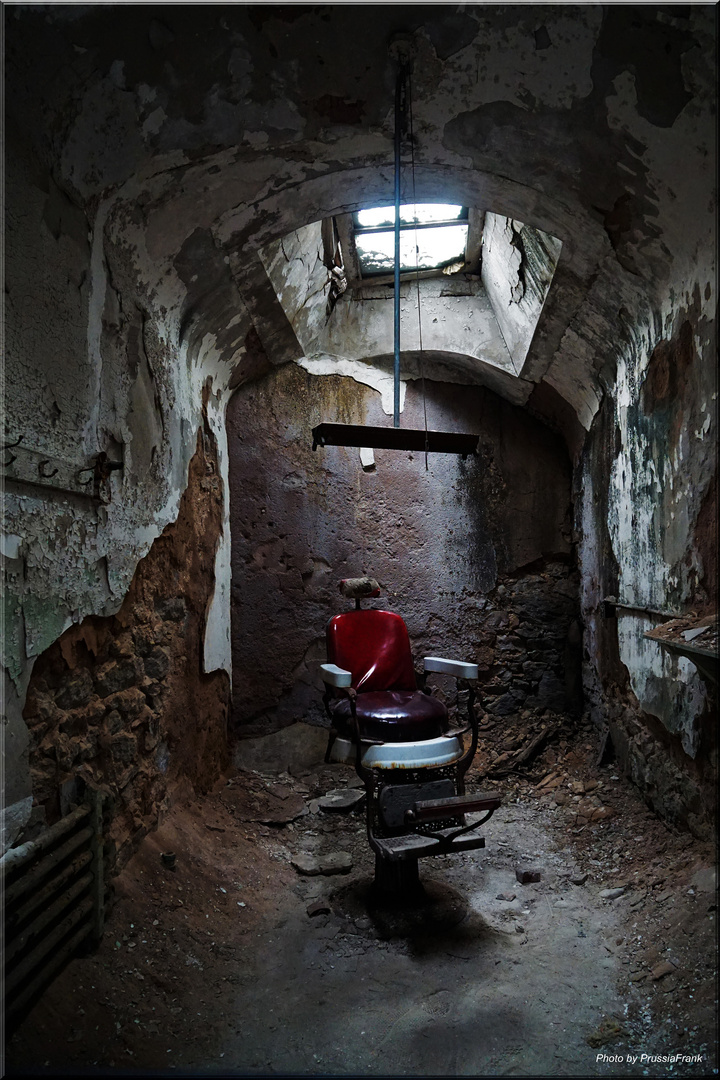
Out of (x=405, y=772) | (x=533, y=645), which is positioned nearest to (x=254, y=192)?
(x=405, y=772)

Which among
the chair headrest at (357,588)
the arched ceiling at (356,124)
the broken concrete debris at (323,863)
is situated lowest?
the broken concrete debris at (323,863)

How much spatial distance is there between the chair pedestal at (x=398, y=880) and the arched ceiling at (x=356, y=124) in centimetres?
245

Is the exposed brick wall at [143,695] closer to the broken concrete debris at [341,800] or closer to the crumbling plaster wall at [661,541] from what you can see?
the broken concrete debris at [341,800]

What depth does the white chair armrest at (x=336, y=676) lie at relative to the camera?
2.79 m

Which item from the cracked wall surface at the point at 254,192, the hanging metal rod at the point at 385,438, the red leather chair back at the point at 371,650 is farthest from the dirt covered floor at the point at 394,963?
the hanging metal rod at the point at 385,438

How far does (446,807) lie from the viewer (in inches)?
97.3

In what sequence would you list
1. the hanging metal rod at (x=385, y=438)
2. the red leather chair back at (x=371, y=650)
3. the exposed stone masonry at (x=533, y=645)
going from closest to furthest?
the hanging metal rod at (x=385, y=438), the red leather chair back at (x=371, y=650), the exposed stone masonry at (x=533, y=645)

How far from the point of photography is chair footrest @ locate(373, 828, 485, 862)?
2.43 m

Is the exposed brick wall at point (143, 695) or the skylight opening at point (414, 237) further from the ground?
the skylight opening at point (414, 237)

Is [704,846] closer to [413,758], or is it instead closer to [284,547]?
[413,758]

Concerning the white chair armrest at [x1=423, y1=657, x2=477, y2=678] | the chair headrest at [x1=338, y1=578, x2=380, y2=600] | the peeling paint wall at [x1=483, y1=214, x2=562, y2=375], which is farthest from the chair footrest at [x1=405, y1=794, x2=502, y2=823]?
the peeling paint wall at [x1=483, y1=214, x2=562, y2=375]

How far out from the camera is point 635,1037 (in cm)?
182

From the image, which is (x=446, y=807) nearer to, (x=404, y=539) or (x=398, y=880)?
(x=398, y=880)

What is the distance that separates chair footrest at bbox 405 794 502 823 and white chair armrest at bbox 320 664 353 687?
56cm
